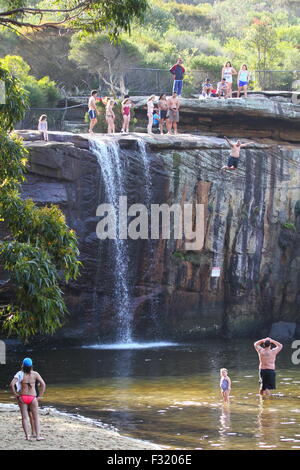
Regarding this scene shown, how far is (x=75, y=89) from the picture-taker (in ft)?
164

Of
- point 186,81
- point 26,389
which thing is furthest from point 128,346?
point 186,81

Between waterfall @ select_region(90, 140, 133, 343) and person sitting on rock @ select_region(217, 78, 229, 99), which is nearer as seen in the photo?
waterfall @ select_region(90, 140, 133, 343)

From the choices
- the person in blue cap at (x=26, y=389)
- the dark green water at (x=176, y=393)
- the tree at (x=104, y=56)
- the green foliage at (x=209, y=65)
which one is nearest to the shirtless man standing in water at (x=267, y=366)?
the dark green water at (x=176, y=393)

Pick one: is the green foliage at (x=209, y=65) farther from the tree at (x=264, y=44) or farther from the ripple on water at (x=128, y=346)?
the ripple on water at (x=128, y=346)

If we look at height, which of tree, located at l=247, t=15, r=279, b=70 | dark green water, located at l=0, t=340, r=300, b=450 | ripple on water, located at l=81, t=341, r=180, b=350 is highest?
tree, located at l=247, t=15, r=279, b=70

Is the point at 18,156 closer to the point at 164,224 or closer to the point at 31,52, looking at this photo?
the point at 164,224

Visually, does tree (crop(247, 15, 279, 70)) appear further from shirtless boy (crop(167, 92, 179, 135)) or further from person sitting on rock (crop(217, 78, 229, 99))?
shirtless boy (crop(167, 92, 179, 135))

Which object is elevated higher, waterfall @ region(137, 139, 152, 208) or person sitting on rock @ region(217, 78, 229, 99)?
person sitting on rock @ region(217, 78, 229, 99)

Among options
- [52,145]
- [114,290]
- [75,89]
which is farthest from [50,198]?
[75,89]

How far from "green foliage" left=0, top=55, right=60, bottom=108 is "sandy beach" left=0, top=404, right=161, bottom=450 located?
23569 mm

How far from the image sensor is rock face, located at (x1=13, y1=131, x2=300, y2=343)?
31312mm

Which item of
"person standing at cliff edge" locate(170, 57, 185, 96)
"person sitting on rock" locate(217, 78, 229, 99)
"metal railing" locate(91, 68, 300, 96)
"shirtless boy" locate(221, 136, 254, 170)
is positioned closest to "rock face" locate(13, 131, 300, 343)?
"shirtless boy" locate(221, 136, 254, 170)

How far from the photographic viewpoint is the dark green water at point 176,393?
62.6 feet

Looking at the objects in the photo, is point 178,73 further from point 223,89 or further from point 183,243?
point 183,243
